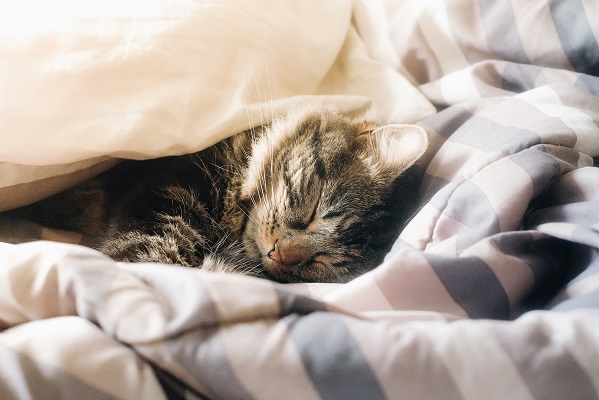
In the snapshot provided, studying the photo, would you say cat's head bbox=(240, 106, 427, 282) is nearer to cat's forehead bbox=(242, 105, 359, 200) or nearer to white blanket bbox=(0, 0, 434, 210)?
cat's forehead bbox=(242, 105, 359, 200)

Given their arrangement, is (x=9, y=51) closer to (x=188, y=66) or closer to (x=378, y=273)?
(x=188, y=66)

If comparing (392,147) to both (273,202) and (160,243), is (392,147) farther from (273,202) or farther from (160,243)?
(160,243)

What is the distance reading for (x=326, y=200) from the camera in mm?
1071

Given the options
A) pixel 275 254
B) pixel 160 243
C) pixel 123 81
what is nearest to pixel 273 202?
pixel 275 254

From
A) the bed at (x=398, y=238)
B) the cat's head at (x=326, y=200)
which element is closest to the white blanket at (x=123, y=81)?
the bed at (x=398, y=238)

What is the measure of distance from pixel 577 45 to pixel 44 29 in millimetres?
1208

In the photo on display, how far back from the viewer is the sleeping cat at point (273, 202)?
104 centimetres

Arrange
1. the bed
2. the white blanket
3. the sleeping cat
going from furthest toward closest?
1. the sleeping cat
2. the white blanket
3. the bed

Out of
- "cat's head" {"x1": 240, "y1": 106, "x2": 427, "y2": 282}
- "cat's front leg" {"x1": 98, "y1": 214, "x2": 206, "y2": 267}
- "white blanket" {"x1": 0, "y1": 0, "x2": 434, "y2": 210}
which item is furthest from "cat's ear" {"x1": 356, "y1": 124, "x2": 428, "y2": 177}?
"cat's front leg" {"x1": 98, "y1": 214, "x2": 206, "y2": 267}

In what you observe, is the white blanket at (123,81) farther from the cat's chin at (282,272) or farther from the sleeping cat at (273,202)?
the cat's chin at (282,272)

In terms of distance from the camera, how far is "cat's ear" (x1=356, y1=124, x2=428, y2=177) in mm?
1081

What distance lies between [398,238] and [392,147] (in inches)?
11.1

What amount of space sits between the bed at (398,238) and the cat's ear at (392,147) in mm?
69

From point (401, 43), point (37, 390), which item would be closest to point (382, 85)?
point (401, 43)
